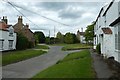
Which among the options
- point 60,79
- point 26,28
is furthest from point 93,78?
point 26,28

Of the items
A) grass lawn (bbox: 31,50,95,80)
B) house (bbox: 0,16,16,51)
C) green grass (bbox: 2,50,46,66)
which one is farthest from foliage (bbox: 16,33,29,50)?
→ grass lawn (bbox: 31,50,95,80)

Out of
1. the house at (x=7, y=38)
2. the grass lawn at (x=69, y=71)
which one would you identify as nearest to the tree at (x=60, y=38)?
the house at (x=7, y=38)

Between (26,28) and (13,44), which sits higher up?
(26,28)

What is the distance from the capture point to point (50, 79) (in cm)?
1276

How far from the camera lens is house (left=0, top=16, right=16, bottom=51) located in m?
44.4

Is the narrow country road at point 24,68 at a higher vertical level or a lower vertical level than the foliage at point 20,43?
lower

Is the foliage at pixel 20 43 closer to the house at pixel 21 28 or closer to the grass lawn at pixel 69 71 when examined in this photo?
the house at pixel 21 28

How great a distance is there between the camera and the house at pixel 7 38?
44.4m

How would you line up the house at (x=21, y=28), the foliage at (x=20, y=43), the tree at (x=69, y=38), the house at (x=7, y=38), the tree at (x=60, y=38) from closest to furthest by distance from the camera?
the house at (x=7, y=38) → the foliage at (x=20, y=43) → the house at (x=21, y=28) → the tree at (x=69, y=38) → the tree at (x=60, y=38)

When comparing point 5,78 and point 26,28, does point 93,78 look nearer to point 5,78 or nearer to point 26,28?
point 5,78

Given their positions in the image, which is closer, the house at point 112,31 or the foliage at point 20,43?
the house at point 112,31

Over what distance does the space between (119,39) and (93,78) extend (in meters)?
5.54

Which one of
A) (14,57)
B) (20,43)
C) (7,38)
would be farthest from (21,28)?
(14,57)

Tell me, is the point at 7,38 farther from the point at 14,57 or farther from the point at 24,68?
the point at 24,68
